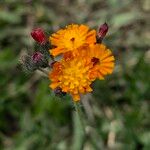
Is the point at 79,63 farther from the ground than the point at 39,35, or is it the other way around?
the point at 39,35

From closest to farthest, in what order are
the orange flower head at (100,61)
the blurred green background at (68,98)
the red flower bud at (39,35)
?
the orange flower head at (100,61) → the red flower bud at (39,35) → the blurred green background at (68,98)

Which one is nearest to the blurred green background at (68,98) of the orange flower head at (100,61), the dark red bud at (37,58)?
the dark red bud at (37,58)

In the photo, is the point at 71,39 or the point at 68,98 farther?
the point at 68,98

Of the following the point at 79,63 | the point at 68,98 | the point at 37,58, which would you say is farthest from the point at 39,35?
the point at 68,98

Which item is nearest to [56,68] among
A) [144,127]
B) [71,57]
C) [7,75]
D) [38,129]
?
[71,57]

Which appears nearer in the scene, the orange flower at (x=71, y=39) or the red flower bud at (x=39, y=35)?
the orange flower at (x=71, y=39)

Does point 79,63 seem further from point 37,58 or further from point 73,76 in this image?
point 37,58

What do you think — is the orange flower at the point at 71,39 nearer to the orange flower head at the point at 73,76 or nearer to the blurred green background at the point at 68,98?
the orange flower head at the point at 73,76

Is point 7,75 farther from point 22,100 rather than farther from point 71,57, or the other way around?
point 71,57

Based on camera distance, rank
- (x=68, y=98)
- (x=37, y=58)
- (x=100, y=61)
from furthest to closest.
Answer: (x=68, y=98) < (x=37, y=58) < (x=100, y=61)
